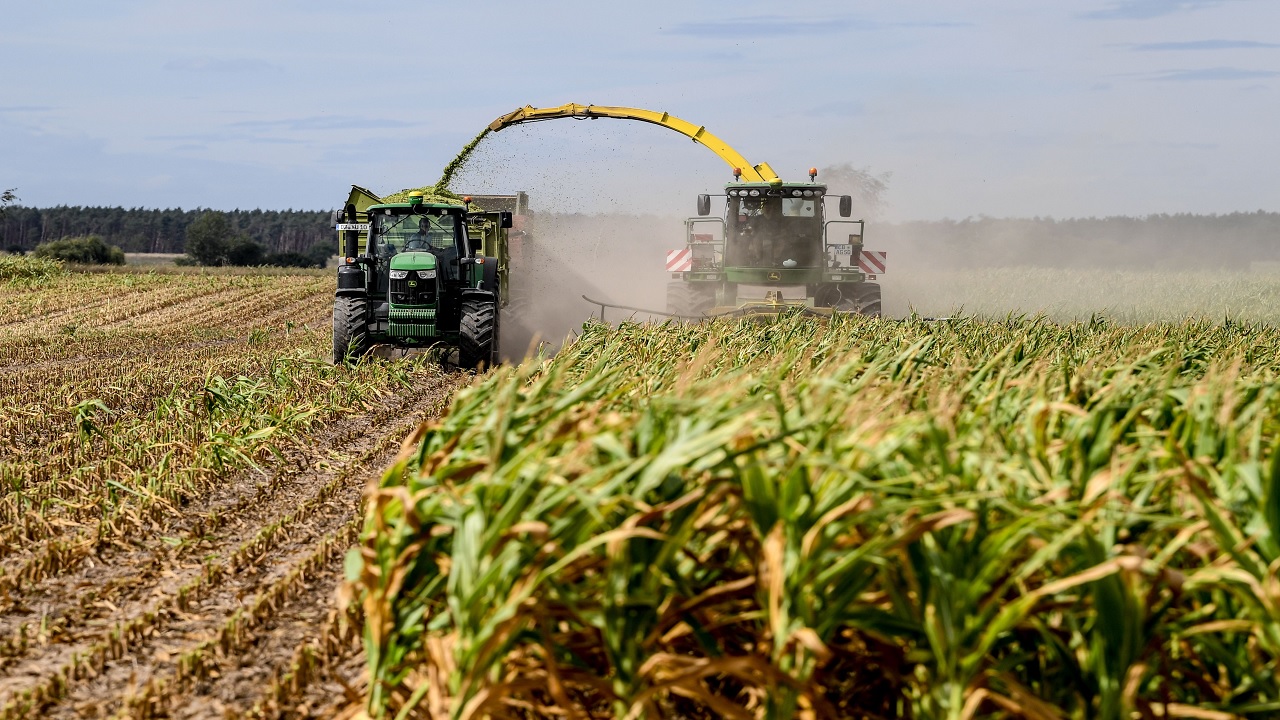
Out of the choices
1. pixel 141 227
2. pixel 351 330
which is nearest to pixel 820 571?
pixel 351 330

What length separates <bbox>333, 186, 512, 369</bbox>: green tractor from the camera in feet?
39.7

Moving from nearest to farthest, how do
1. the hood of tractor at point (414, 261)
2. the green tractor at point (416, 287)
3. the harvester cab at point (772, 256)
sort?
the green tractor at point (416, 287)
the hood of tractor at point (414, 261)
the harvester cab at point (772, 256)

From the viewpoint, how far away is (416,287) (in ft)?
40.1

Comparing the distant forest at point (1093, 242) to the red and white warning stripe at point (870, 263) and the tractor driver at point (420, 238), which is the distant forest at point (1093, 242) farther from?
the tractor driver at point (420, 238)

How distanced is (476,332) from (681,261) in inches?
234

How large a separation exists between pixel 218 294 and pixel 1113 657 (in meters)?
25.3

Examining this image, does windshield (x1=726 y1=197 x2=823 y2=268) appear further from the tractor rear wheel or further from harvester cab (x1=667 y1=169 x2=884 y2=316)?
the tractor rear wheel

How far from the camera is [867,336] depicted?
9.10 meters

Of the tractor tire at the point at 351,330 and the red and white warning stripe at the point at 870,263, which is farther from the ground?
the red and white warning stripe at the point at 870,263

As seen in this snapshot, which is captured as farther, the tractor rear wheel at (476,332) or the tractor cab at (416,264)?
the tractor cab at (416,264)

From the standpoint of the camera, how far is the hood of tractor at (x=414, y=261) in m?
12.2

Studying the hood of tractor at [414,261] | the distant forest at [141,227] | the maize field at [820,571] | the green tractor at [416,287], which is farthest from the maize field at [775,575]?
the distant forest at [141,227]

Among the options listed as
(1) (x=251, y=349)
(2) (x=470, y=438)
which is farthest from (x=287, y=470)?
(1) (x=251, y=349)

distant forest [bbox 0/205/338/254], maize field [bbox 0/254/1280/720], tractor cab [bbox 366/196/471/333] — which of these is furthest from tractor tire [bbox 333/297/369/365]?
distant forest [bbox 0/205/338/254]
